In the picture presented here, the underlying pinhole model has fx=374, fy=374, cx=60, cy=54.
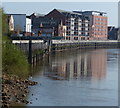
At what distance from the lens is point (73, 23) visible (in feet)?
427

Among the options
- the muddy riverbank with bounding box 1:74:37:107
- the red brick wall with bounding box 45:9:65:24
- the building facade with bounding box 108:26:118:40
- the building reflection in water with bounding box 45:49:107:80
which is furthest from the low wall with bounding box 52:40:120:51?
the muddy riverbank with bounding box 1:74:37:107

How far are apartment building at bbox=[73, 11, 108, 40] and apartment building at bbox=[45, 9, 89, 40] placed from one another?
3738 mm

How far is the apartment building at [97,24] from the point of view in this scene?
145m

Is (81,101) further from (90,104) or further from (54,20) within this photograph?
(54,20)

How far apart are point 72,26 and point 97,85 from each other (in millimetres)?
100171

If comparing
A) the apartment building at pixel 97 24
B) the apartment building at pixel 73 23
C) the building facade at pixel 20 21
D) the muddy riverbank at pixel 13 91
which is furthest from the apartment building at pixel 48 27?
the muddy riverbank at pixel 13 91

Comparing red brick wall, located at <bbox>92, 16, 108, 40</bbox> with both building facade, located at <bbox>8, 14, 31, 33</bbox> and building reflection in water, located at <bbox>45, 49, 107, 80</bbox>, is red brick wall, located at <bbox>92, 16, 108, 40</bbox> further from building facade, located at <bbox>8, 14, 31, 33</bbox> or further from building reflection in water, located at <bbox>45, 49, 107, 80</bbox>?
building reflection in water, located at <bbox>45, 49, 107, 80</bbox>

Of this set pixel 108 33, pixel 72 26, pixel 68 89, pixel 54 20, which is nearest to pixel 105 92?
pixel 68 89

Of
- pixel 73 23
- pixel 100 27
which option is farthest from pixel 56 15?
pixel 100 27

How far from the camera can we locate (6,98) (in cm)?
2123

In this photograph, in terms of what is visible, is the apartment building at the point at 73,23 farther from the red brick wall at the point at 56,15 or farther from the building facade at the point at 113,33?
the building facade at the point at 113,33

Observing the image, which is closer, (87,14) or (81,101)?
(81,101)

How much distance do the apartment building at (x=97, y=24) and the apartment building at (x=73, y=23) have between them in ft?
12.3

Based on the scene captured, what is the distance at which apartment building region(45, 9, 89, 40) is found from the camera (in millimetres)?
125188
